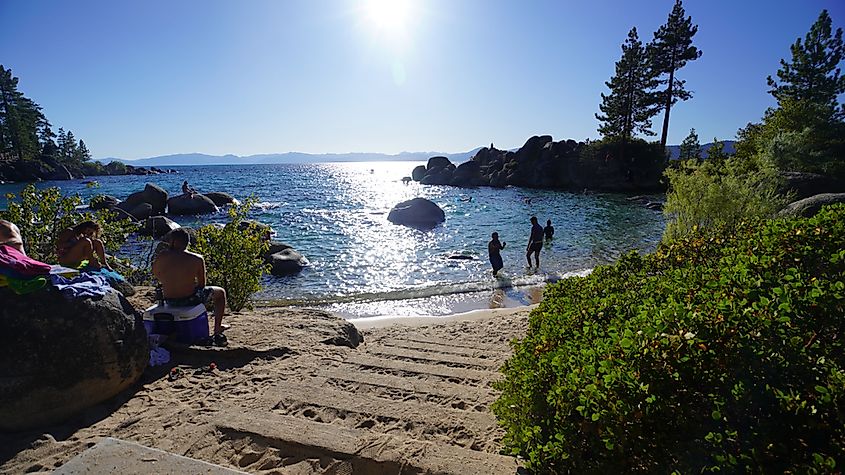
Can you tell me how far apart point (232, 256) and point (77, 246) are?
2.44 metres

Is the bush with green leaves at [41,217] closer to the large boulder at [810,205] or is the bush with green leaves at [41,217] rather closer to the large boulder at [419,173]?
the large boulder at [810,205]

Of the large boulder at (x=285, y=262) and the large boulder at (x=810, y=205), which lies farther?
the large boulder at (x=285, y=262)

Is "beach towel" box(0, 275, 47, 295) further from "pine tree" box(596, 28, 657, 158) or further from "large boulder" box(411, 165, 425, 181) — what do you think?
"large boulder" box(411, 165, 425, 181)

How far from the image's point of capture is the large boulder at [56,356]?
3.22m

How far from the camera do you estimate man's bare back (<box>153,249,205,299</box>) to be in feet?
16.8

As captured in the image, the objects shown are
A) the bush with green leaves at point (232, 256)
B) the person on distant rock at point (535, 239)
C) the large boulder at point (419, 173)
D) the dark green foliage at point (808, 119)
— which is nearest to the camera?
the bush with green leaves at point (232, 256)

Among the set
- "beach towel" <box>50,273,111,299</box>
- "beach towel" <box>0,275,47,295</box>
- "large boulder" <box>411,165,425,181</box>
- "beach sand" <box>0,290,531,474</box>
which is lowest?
"beach sand" <box>0,290,531,474</box>

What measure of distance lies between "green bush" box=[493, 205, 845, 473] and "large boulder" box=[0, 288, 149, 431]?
142 inches

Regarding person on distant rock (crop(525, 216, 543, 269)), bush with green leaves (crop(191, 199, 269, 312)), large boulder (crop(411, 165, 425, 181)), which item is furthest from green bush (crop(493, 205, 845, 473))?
large boulder (crop(411, 165, 425, 181))

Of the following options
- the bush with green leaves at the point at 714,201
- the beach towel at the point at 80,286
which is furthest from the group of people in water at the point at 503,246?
the beach towel at the point at 80,286

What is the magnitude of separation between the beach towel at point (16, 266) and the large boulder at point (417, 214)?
2084cm

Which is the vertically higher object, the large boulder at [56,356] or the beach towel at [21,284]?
the beach towel at [21,284]

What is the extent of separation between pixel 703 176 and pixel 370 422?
443 inches

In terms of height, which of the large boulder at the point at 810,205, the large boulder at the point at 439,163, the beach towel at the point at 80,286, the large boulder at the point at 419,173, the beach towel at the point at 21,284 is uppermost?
the large boulder at the point at 439,163
